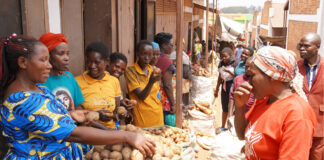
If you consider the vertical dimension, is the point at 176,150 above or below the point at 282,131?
below

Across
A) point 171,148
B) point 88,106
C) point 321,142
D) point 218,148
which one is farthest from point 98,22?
point 321,142

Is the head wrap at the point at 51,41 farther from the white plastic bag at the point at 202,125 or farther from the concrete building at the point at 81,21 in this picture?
the white plastic bag at the point at 202,125

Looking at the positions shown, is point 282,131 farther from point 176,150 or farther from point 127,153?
point 127,153

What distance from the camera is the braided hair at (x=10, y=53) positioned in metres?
1.52

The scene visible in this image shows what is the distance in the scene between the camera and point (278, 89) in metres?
1.78

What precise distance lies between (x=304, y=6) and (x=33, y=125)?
12.4 metres

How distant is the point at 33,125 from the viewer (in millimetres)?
1467

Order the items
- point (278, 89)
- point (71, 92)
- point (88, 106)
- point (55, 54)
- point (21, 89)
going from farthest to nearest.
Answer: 1. point (88, 106)
2. point (71, 92)
3. point (55, 54)
4. point (278, 89)
5. point (21, 89)

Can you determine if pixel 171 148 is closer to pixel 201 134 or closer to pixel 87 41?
pixel 87 41

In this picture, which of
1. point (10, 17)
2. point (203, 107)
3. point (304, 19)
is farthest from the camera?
point (304, 19)

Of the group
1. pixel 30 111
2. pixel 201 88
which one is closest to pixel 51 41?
pixel 30 111

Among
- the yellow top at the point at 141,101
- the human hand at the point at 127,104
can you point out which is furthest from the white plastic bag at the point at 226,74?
the human hand at the point at 127,104

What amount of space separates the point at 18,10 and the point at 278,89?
7.26ft

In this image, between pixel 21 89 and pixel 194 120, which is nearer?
pixel 21 89
